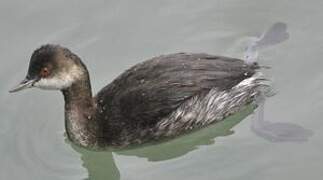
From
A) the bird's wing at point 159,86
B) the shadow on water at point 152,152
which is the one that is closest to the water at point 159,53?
the shadow on water at point 152,152

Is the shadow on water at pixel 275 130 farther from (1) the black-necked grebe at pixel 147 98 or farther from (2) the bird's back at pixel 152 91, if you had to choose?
(2) the bird's back at pixel 152 91

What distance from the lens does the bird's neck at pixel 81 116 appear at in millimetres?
6457

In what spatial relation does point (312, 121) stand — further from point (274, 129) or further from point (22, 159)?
point (22, 159)

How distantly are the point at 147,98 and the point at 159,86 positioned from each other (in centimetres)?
14

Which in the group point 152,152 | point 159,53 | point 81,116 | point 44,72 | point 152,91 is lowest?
point 152,152

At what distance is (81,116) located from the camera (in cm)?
657

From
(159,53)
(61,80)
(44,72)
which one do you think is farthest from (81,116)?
(159,53)

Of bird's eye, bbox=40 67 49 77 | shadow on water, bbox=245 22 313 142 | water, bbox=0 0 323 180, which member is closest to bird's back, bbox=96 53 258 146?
water, bbox=0 0 323 180

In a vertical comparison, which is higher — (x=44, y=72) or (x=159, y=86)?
(x=44, y=72)

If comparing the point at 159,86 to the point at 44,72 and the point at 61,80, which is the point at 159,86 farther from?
→ the point at 44,72

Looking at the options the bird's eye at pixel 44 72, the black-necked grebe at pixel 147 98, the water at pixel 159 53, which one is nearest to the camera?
the bird's eye at pixel 44 72

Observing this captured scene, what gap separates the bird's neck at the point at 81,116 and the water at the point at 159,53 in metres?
0.20

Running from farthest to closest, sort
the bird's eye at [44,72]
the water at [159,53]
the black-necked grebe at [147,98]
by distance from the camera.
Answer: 1. the water at [159,53]
2. the black-necked grebe at [147,98]
3. the bird's eye at [44,72]

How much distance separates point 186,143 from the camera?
22.3 feet
